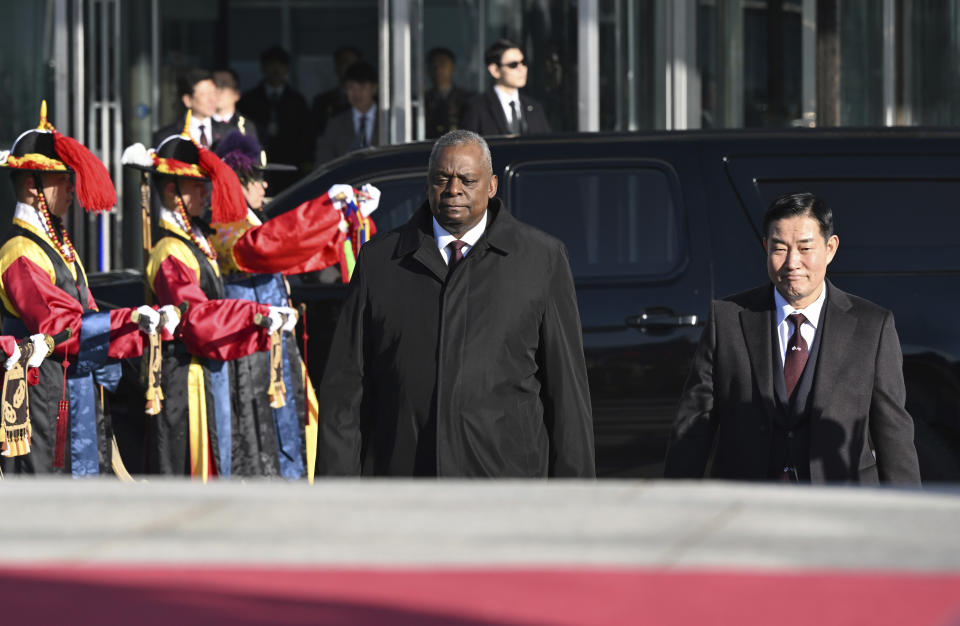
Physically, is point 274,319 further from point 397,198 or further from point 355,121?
point 355,121

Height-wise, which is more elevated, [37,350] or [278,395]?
[37,350]

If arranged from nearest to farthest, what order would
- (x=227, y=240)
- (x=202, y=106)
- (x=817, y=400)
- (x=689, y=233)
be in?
(x=817, y=400) < (x=689, y=233) < (x=227, y=240) < (x=202, y=106)

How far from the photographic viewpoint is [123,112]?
13.6 m

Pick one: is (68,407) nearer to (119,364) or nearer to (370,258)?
(119,364)

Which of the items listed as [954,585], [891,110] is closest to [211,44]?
[891,110]

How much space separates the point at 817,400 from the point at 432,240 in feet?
3.65

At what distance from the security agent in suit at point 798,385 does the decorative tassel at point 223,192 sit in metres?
2.67

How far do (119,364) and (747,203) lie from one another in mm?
2494

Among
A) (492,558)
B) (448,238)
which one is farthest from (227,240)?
(492,558)

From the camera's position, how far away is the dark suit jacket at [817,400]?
435 cm

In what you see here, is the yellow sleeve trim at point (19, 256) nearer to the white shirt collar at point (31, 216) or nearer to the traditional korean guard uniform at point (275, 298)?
the white shirt collar at point (31, 216)

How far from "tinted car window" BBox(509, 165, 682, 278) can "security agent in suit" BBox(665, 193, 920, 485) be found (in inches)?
80.2

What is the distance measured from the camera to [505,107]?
10391mm

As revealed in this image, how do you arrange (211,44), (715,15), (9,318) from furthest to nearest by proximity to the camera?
(211,44)
(715,15)
(9,318)
